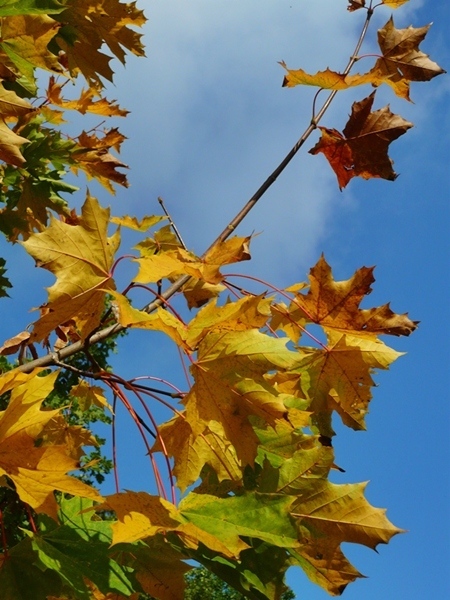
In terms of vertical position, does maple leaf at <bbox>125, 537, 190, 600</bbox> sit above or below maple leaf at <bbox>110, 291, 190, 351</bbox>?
below

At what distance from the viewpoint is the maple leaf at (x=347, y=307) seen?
1.81 meters

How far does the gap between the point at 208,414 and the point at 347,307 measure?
0.55 m

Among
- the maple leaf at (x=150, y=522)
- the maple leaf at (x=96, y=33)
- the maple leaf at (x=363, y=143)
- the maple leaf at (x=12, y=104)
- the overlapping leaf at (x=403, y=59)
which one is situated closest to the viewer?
the maple leaf at (x=150, y=522)

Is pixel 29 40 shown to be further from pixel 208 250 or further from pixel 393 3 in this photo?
pixel 393 3

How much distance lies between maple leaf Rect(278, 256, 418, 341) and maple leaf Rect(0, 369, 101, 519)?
0.78 meters

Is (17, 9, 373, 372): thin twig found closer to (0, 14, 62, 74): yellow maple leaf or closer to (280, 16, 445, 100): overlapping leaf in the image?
(280, 16, 445, 100): overlapping leaf

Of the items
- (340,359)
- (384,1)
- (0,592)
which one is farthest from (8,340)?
(384,1)

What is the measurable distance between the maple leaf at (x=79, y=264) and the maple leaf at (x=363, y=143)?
0.93m

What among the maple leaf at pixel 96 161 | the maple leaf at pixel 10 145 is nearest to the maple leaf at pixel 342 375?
the maple leaf at pixel 10 145

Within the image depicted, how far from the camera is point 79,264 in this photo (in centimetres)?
163

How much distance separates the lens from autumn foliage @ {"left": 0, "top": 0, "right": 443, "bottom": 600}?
1434 millimetres

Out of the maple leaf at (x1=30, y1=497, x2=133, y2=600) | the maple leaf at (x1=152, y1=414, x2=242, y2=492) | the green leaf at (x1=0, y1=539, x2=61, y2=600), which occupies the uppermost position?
the maple leaf at (x1=152, y1=414, x2=242, y2=492)

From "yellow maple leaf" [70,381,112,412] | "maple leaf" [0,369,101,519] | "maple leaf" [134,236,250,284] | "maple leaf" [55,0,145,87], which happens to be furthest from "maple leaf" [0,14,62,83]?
"yellow maple leaf" [70,381,112,412]

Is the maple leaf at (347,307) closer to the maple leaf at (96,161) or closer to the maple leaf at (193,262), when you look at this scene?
the maple leaf at (193,262)
